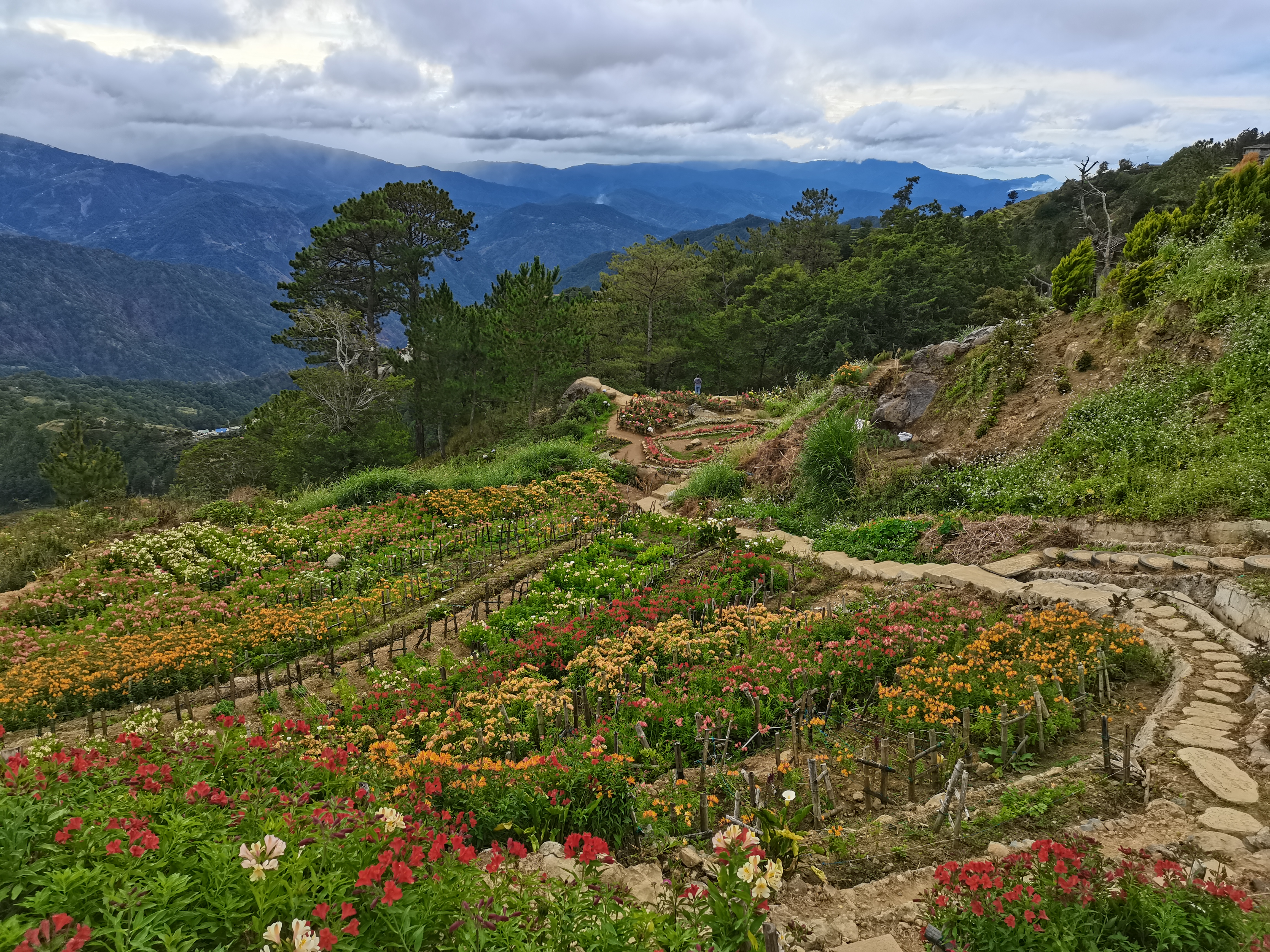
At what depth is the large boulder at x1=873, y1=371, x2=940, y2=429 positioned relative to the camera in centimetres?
1472

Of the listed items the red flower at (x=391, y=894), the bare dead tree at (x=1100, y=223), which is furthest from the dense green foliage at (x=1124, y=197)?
the red flower at (x=391, y=894)

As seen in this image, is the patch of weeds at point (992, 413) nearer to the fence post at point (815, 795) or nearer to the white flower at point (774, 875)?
the fence post at point (815, 795)

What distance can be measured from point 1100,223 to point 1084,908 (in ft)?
166

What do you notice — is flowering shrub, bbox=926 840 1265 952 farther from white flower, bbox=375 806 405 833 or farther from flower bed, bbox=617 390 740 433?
flower bed, bbox=617 390 740 433

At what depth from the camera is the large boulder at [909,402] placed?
14719mm

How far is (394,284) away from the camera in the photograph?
113 ft

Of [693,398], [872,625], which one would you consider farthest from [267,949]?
[693,398]

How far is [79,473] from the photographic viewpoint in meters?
22.2

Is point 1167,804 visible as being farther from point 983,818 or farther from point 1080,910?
point 1080,910

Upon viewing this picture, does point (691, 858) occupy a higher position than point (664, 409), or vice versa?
point (691, 858)

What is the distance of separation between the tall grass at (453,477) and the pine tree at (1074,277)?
11.8m

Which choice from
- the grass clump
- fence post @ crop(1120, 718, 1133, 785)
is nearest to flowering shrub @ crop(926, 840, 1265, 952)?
fence post @ crop(1120, 718, 1133, 785)

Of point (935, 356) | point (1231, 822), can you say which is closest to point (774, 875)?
point (1231, 822)

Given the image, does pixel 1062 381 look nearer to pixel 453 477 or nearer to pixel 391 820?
pixel 391 820
